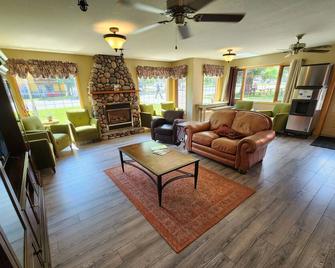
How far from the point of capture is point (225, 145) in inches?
115

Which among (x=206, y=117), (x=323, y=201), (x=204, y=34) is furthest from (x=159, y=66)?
(x=323, y=201)

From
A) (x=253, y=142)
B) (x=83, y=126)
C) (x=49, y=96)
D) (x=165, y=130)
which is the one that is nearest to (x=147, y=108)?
(x=165, y=130)

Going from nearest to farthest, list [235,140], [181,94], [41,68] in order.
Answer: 1. [235,140]
2. [41,68]
3. [181,94]

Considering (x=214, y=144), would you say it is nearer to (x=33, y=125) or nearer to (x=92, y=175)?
(x=92, y=175)

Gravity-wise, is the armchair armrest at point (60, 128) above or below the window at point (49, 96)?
below

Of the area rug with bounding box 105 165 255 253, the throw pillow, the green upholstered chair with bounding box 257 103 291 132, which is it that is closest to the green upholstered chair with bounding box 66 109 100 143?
the area rug with bounding box 105 165 255 253

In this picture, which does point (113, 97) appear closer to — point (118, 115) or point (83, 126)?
point (118, 115)

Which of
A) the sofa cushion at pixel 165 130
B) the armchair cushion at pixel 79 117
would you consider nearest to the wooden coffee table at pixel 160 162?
the sofa cushion at pixel 165 130

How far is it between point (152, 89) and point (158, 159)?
4555 millimetres

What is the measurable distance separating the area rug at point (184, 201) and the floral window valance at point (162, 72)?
3973 mm

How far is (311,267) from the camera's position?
1.38 meters

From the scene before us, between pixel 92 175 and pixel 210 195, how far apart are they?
2033 mm

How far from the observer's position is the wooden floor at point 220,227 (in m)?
1.46

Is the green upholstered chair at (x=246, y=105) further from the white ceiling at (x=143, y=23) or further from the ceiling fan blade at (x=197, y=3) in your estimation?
the ceiling fan blade at (x=197, y=3)
